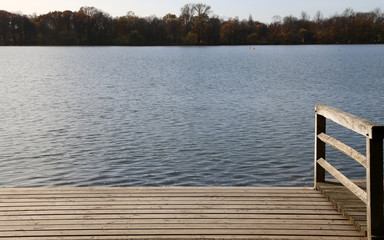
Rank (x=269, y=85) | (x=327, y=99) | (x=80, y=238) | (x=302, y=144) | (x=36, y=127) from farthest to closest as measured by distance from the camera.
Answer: (x=269, y=85) < (x=327, y=99) < (x=36, y=127) < (x=302, y=144) < (x=80, y=238)

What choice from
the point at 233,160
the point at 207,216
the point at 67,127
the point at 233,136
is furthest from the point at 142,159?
the point at 207,216

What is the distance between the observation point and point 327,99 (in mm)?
26344

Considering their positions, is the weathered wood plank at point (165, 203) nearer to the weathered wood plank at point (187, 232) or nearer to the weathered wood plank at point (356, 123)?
the weathered wood plank at point (187, 232)

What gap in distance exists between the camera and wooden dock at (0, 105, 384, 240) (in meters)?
5.04

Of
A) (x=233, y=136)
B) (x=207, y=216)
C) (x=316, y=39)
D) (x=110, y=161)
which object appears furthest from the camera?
(x=316, y=39)

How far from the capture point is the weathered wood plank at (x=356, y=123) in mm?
4652

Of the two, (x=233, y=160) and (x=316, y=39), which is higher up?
(x=316, y=39)

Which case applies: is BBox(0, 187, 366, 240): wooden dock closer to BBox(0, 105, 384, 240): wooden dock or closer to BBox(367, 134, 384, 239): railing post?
BBox(0, 105, 384, 240): wooden dock

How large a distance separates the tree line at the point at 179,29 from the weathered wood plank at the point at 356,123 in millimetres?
162589

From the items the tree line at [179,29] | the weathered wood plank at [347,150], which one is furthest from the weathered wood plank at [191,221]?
the tree line at [179,29]

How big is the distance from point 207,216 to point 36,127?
12.8m

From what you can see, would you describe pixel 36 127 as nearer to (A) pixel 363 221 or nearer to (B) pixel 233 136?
(B) pixel 233 136

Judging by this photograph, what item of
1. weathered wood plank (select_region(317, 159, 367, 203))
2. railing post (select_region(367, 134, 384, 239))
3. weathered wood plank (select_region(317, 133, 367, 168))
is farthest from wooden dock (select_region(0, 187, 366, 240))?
weathered wood plank (select_region(317, 133, 367, 168))

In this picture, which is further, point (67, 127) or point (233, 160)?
point (67, 127)
